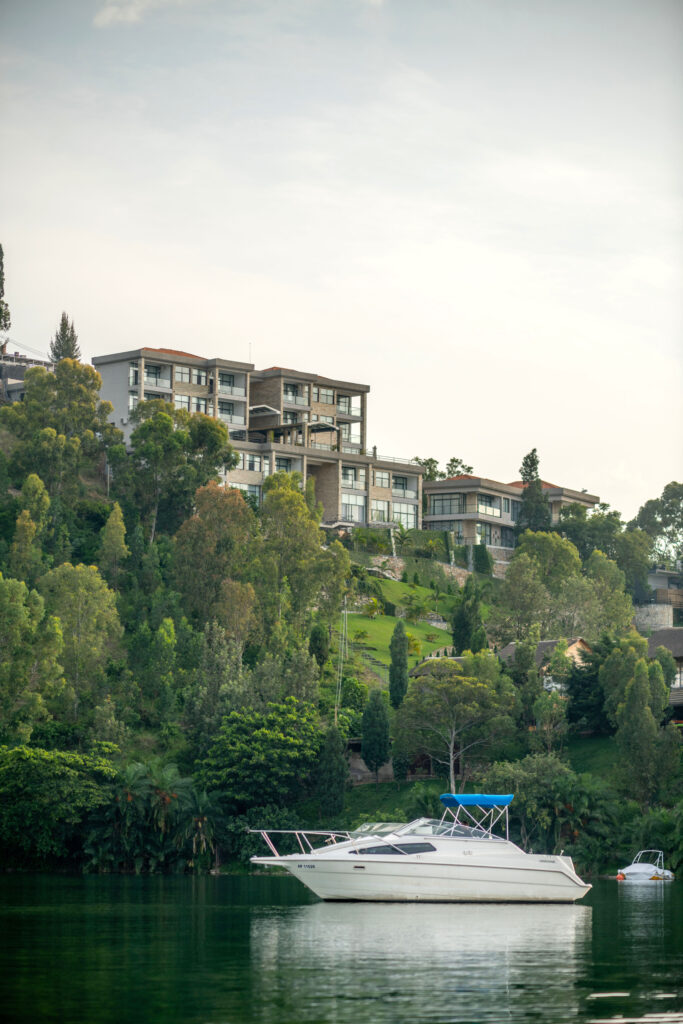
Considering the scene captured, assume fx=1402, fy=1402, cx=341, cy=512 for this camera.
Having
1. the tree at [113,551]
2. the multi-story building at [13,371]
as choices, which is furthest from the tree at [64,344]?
the tree at [113,551]

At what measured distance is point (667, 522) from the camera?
479ft

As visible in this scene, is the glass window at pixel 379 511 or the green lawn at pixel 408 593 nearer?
the green lawn at pixel 408 593

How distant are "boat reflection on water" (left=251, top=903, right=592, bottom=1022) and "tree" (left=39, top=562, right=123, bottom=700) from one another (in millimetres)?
35840

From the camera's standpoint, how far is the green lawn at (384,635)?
9700 centimetres

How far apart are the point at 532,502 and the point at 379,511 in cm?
1564

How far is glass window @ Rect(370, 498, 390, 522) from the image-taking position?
129 m

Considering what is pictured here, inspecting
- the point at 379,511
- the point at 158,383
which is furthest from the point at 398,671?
the point at 158,383

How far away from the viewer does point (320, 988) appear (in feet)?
84.0

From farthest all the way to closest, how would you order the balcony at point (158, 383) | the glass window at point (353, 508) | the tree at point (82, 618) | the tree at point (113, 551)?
the glass window at point (353, 508), the balcony at point (158, 383), the tree at point (113, 551), the tree at point (82, 618)

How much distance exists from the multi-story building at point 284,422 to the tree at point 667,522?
2708 centimetres

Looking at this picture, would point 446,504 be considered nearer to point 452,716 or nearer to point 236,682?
point 452,716

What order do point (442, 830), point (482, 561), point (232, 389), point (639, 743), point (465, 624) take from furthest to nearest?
point (232, 389) → point (482, 561) → point (465, 624) → point (639, 743) → point (442, 830)

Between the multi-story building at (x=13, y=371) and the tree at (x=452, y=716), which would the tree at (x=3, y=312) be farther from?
the tree at (x=452, y=716)

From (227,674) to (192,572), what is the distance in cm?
1175
